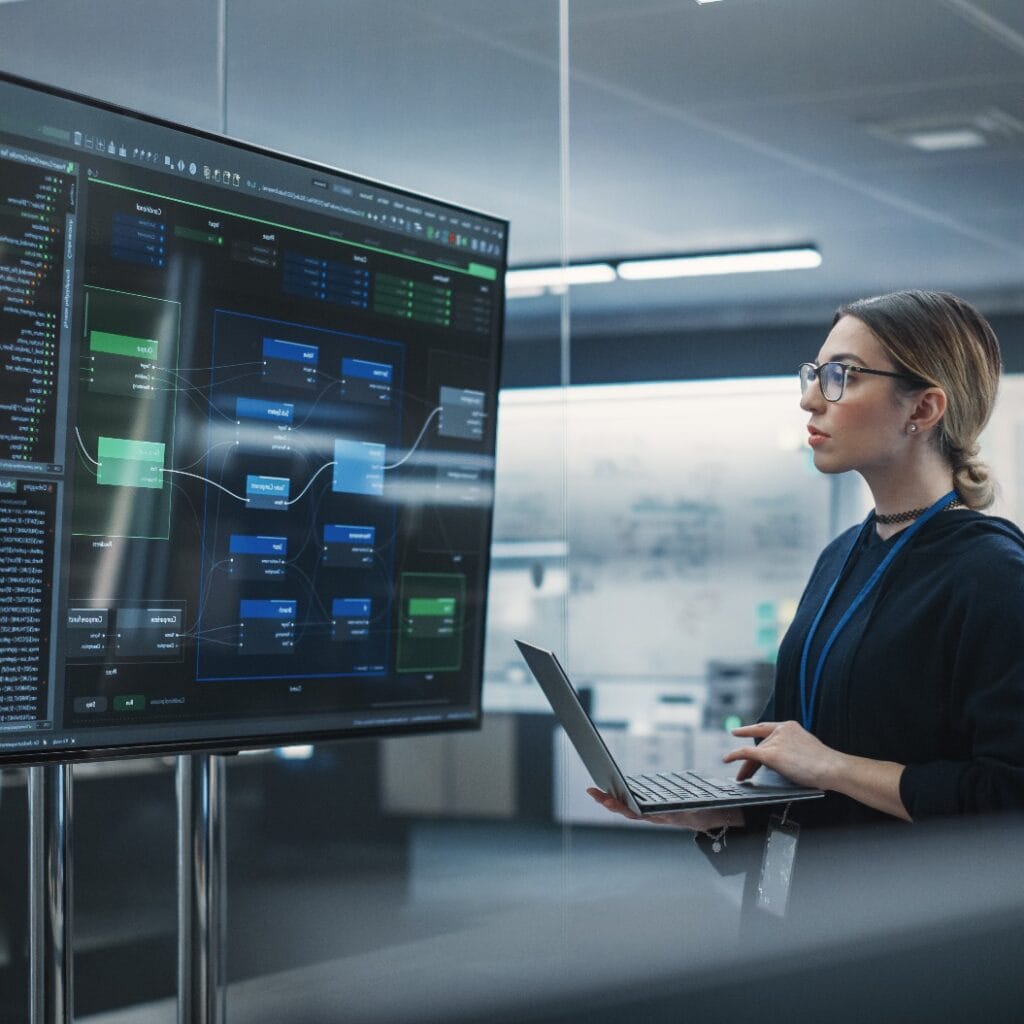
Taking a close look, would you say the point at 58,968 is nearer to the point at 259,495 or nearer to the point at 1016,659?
the point at 259,495

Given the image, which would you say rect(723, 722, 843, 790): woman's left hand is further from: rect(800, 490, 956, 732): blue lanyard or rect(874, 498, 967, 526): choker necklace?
rect(874, 498, 967, 526): choker necklace

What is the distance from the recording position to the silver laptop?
147cm

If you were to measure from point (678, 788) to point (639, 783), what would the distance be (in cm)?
5

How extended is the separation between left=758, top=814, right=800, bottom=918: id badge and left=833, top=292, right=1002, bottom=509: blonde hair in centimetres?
47

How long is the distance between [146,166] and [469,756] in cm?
236

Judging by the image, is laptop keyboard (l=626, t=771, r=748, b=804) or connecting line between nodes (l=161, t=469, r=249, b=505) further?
connecting line between nodes (l=161, t=469, r=249, b=505)

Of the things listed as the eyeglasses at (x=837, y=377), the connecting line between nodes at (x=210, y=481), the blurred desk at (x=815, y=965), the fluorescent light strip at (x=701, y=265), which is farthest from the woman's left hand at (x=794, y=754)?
the fluorescent light strip at (x=701, y=265)

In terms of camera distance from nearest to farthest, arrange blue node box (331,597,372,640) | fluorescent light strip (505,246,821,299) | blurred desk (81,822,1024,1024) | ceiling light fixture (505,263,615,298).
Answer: blurred desk (81,822,1024,1024) → blue node box (331,597,372,640) → ceiling light fixture (505,263,615,298) → fluorescent light strip (505,246,821,299)

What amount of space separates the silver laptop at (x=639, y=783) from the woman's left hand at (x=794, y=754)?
0.02 m

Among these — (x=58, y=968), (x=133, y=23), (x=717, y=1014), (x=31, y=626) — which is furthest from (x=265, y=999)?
(x=717, y=1014)

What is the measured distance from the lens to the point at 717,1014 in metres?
0.42

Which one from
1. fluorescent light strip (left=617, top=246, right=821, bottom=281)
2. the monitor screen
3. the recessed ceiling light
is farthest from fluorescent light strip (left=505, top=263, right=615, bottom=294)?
fluorescent light strip (left=617, top=246, right=821, bottom=281)

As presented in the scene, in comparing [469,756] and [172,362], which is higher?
[172,362]

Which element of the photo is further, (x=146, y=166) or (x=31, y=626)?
(x=146, y=166)
